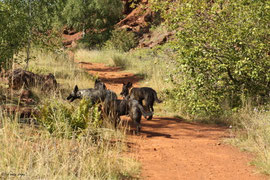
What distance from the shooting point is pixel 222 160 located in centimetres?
568

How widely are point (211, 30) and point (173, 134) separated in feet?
11.8

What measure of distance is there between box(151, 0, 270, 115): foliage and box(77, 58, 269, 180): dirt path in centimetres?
118

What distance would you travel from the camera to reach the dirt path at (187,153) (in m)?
4.99

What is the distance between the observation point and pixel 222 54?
9.16 m

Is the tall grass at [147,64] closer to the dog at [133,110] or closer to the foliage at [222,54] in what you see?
the foliage at [222,54]

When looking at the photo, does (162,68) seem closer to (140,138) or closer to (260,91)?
(260,91)

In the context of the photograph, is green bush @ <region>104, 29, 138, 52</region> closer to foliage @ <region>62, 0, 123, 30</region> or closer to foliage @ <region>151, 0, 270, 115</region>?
foliage @ <region>62, 0, 123, 30</region>

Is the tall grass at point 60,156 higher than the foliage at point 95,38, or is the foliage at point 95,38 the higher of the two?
the foliage at point 95,38

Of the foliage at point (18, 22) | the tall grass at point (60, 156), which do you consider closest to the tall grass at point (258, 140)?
the tall grass at point (60, 156)

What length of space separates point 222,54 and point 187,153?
417cm

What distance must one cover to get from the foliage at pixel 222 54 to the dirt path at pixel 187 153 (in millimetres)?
1177

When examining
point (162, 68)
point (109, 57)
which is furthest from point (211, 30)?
point (109, 57)

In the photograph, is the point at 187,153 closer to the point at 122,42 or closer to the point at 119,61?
the point at 119,61

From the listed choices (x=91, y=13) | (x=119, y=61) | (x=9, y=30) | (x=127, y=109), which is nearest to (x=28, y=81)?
(x=9, y=30)
